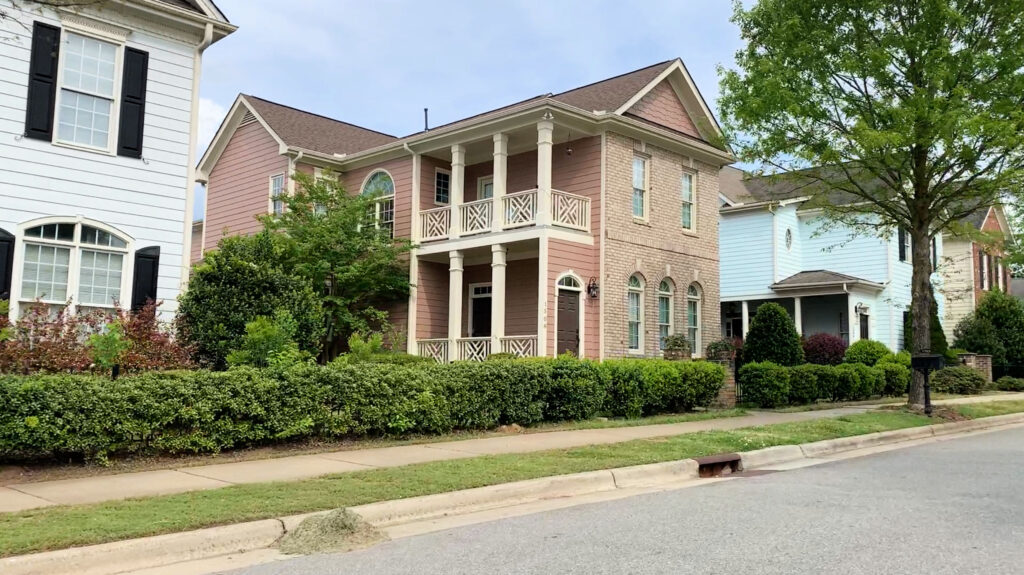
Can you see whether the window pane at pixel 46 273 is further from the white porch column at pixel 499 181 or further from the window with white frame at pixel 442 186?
the window with white frame at pixel 442 186

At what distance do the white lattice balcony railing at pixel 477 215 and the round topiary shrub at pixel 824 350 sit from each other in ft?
42.7

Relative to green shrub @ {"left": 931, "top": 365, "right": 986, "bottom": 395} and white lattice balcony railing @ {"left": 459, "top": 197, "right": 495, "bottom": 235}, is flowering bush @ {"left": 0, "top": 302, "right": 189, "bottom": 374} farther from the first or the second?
green shrub @ {"left": 931, "top": 365, "right": 986, "bottom": 395}

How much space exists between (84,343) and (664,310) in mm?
13735

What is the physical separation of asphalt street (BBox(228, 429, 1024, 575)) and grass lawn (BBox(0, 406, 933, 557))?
3.51ft

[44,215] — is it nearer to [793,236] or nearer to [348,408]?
Answer: [348,408]

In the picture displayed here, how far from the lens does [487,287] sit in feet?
74.1

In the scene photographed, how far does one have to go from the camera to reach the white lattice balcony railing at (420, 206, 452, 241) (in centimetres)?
2083

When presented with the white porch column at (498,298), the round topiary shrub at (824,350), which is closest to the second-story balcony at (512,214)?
the white porch column at (498,298)

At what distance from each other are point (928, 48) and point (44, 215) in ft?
54.0

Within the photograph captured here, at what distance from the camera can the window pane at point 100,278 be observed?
13.4 m

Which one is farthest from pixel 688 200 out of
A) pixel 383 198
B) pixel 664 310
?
pixel 383 198

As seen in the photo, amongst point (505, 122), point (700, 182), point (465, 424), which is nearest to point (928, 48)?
point (700, 182)

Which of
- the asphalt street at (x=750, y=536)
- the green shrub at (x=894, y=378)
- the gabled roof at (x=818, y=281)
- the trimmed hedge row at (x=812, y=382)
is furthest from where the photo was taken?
the gabled roof at (x=818, y=281)

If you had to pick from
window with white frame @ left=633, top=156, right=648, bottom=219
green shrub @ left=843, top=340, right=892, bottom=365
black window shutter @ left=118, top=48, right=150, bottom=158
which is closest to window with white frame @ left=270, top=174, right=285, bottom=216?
black window shutter @ left=118, top=48, right=150, bottom=158
